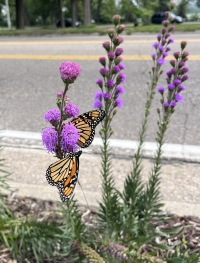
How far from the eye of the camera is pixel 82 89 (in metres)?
6.36

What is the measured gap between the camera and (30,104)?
5.74 metres

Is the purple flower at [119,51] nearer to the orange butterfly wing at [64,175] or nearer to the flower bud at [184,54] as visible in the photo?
the flower bud at [184,54]

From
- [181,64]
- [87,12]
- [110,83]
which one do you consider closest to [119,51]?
[110,83]

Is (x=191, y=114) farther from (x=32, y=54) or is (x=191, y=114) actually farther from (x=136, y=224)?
(x=32, y=54)

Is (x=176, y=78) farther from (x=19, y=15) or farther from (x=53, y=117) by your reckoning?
(x=19, y=15)

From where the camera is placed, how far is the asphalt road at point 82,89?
4738 millimetres

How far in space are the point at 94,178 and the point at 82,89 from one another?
334 cm

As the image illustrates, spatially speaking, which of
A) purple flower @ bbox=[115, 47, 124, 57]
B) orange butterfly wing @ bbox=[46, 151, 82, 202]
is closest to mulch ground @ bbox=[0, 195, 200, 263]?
orange butterfly wing @ bbox=[46, 151, 82, 202]

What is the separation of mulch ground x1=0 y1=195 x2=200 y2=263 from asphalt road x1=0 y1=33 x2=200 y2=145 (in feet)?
5.73

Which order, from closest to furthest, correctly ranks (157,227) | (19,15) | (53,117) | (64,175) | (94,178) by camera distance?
(53,117) → (64,175) → (157,227) → (94,178) → (19,15)

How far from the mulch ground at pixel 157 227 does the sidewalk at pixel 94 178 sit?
3.1 inches

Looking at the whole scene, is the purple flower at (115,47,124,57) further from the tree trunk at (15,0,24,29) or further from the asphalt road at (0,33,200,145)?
the tree trunk at (15,0,24,29)

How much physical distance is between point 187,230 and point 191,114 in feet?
9.24

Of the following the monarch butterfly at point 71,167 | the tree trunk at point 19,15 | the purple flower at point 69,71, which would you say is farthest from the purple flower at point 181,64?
the tree trunk at point 19,15
